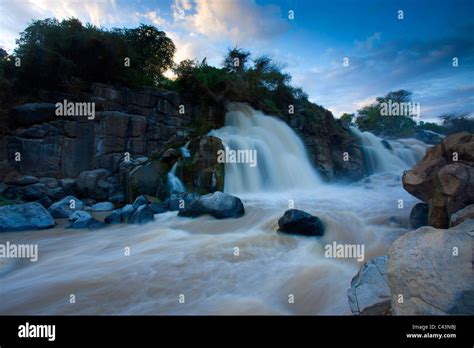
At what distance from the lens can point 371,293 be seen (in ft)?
8.27

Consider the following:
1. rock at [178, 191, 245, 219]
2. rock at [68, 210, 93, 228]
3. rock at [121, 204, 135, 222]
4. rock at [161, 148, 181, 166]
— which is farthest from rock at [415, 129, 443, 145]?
rock at [68, 210, 93, 228]

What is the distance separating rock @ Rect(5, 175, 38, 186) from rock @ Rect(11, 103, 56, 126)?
2.75 metres

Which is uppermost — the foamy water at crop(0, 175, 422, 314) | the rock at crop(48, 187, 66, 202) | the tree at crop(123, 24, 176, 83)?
the tree at crop(123, 24, 176, 83)

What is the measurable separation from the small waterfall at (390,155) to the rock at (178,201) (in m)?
14.4

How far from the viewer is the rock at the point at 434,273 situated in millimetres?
1952

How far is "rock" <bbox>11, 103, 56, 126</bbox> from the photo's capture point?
39.4 feet

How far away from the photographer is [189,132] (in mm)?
15492

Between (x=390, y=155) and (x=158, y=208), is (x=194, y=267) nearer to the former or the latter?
(x=158, y=208)

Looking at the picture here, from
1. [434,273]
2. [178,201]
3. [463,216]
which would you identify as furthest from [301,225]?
[178,201]

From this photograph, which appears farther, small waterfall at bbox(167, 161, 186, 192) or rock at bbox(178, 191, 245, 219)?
small waterfall at bbox(167, 161, 186, 192)

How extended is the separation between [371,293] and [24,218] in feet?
28.0

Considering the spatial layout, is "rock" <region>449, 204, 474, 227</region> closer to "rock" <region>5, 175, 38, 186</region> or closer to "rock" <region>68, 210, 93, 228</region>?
"rock" <region>68, 210, 93, 228</region>

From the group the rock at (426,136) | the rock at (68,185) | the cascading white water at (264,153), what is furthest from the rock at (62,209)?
the rock at (426,136)
